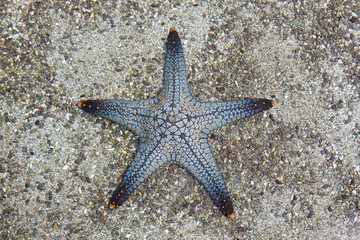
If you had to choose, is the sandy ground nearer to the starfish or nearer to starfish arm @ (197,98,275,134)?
the starfish

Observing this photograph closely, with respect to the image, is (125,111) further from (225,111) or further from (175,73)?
(225,111)

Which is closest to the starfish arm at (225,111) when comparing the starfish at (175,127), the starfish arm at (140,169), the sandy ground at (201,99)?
the starfish at (175,127)

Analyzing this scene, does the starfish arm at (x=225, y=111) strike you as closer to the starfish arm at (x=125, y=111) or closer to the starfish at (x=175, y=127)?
the starfish at (x=175, y=127)

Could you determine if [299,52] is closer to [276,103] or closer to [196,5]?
[276,103]

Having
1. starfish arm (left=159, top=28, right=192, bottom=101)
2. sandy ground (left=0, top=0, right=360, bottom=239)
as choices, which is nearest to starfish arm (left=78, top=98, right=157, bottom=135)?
starfish arm (left=159, top=28, right=192, bottom=101)

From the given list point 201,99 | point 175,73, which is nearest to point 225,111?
point 201,99

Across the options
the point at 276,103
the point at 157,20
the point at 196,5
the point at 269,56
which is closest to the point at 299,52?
the point at 269,56

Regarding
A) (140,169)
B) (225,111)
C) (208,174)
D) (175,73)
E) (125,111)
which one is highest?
(175,73)
